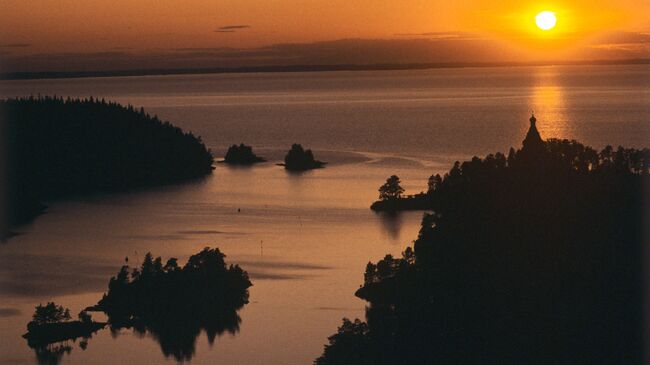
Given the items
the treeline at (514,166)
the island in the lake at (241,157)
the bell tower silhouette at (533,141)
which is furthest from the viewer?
the island in the lake at (241,157)

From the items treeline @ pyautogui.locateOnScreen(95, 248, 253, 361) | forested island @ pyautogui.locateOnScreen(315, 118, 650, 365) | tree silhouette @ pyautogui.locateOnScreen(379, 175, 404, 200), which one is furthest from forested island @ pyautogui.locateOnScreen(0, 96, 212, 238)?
forested island @ pyautogui.locateOnScreen(315, 118, 650, 365)

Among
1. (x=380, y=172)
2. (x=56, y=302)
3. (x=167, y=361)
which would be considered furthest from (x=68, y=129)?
(x=167, y=361)

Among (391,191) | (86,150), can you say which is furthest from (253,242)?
(86,150)

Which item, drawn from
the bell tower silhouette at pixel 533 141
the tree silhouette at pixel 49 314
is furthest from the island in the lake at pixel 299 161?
the tree silhouette at pixel 49 314

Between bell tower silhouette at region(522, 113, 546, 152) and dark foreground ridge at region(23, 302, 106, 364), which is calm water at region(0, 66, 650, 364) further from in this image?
bell tower silhouette at region(522, 113, 546, 152)

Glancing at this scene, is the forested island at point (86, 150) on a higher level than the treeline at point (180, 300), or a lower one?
higher

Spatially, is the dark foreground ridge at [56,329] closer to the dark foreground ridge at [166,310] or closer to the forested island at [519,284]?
the dark foreground ridge at [166,310]
